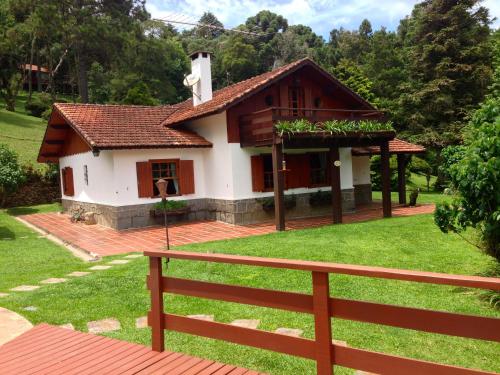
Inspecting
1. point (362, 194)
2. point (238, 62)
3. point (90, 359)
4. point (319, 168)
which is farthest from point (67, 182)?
point (238, 62)

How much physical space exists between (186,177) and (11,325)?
10.4 metres

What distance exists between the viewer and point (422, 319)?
Answer: 261cm

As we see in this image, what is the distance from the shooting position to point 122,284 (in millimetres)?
7480

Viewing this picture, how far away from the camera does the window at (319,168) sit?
55.2ft

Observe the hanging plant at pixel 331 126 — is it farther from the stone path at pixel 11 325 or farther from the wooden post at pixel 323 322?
the wooden post at pixel 323 322

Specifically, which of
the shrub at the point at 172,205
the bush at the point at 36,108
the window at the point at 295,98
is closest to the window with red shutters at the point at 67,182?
the shrub at the point at 172,205

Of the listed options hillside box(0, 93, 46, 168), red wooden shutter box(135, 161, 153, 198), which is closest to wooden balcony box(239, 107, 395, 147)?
red wooden shutter box(135, 161, 153, 198)

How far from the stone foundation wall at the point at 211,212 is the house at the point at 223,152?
1.3 inches

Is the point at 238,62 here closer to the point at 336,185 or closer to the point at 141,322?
the point at 336,185

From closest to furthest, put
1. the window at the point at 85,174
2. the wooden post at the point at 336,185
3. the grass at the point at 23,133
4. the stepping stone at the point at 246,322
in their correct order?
1. the stepping stone at the point at 246,322
2. the wooden post at the point at 336,185
3. the window at the point at 85,174
4. the grass at the point at 23,133

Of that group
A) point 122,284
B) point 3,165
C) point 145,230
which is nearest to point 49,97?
point 3,165

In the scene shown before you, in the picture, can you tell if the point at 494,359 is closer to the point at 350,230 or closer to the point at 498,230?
the point at 498,230

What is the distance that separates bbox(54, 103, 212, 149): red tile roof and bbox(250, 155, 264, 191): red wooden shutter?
1772mm

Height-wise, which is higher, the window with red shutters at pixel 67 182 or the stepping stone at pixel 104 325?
the window with red shutters at pixel 67 182
